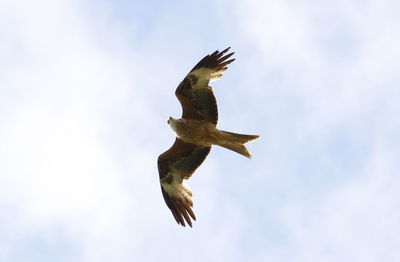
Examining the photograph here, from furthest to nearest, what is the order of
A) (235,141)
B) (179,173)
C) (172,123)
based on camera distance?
(179,173) → (172,123) → (235,141)

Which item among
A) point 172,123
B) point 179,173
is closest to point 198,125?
point 172,123

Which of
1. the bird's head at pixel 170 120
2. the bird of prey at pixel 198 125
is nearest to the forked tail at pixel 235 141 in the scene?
the bird of prey at pixel 198 125

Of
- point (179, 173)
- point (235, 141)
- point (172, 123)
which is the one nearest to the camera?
point (235, 141)

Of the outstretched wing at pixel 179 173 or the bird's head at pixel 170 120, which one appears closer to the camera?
the bird's head at pixel 170 120

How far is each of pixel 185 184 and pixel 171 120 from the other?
5.00 ft

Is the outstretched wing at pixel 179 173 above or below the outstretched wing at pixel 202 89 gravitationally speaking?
below

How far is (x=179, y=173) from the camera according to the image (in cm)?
1416

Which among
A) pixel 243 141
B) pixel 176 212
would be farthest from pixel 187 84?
pixel 176 212

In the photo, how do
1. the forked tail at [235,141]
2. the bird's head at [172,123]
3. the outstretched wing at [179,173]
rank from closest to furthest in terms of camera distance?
the forked tail at [235,141]
the bird's head at [172,123]
the outstretched wing at [179,173]

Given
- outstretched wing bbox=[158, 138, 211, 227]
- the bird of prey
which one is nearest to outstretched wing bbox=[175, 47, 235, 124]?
the bird of prey

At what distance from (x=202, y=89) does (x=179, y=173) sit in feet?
6.57

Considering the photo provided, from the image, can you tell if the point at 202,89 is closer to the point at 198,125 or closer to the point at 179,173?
the point at 198,125

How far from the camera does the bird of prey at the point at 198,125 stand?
13094mm

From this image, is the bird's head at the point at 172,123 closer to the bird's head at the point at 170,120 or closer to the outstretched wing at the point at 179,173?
the bird's head at the point at 170,120
